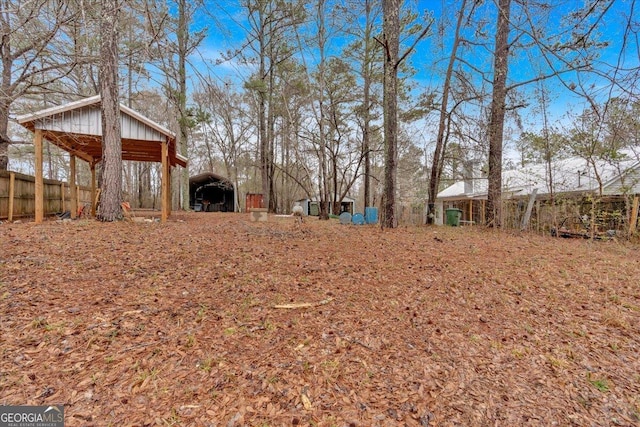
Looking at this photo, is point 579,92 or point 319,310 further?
point 319,310

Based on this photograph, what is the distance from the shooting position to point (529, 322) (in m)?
2.34

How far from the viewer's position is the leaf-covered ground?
55.1 inches

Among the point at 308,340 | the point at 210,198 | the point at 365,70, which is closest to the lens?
the point at 308,340

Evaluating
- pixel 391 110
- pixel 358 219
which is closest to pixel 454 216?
pixel 358 219

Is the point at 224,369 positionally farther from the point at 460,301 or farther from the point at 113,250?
the point at 113,250

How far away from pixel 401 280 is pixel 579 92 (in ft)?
7.05

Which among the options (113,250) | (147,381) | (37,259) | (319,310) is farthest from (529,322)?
(37,259)

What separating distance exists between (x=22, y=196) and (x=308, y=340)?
9.11 metres

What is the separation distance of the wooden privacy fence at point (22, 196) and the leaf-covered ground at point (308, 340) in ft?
15.6

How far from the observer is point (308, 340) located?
1.94m

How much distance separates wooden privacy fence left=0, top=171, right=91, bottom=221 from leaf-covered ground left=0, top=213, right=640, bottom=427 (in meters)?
4.76

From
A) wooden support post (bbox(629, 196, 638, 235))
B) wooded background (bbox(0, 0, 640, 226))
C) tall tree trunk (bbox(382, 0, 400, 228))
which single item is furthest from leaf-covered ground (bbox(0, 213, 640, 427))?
wooden support post (bbox(629, 196, 638, 235))

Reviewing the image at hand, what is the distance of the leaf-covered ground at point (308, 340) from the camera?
140cm

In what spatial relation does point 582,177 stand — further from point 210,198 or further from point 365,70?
point 210,198
